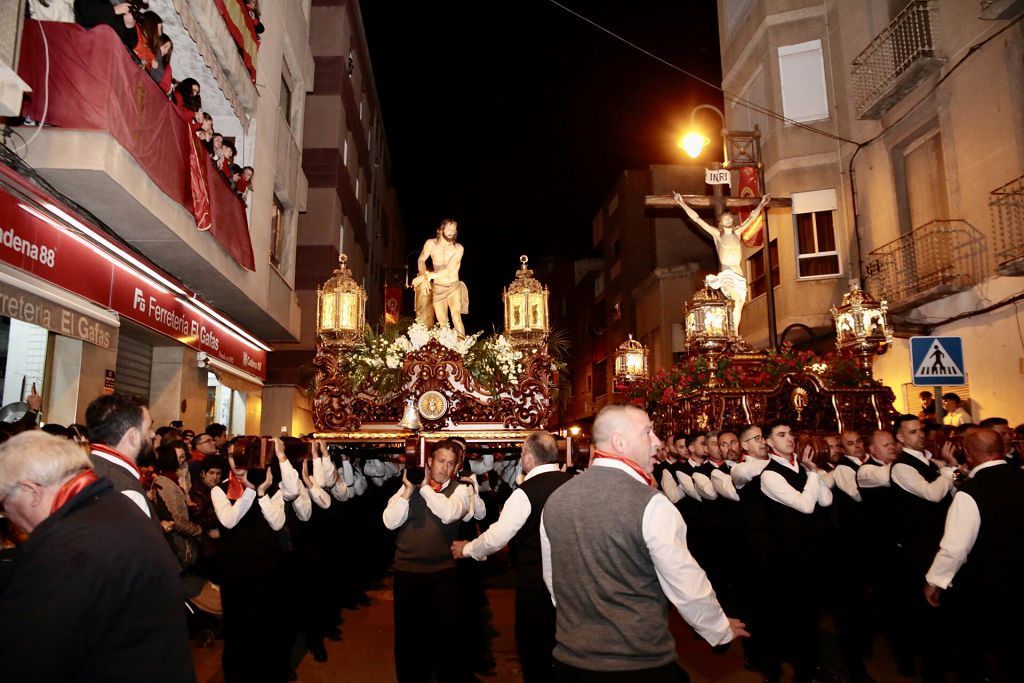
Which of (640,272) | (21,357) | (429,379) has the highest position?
(640,272)

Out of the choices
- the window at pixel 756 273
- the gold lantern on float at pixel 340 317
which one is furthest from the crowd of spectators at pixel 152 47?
the window at pixel 756 273

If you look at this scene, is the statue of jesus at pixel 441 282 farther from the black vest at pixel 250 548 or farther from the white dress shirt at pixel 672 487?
the black vest at pixel 250 548

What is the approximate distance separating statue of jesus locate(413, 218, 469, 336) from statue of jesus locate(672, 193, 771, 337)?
425 cm

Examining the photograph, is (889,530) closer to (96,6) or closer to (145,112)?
(145,112)

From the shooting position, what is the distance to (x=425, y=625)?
584 cm

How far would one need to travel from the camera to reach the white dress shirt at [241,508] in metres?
5.63

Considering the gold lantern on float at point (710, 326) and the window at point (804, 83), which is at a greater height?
the window at point (804, 83)

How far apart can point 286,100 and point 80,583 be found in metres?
17.9

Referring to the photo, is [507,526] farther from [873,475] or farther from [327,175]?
[327,175]

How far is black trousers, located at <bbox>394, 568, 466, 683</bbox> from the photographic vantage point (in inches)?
221

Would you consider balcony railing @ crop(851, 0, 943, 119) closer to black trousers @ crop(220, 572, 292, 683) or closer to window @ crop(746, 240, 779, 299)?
window @ crop(746, 240, 779, 299)

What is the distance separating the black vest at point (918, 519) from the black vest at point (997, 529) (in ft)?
5.07

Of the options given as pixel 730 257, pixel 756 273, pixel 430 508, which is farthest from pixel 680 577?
pixel 756 273

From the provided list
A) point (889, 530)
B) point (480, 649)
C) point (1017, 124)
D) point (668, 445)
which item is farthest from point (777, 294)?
point (480, 649)
